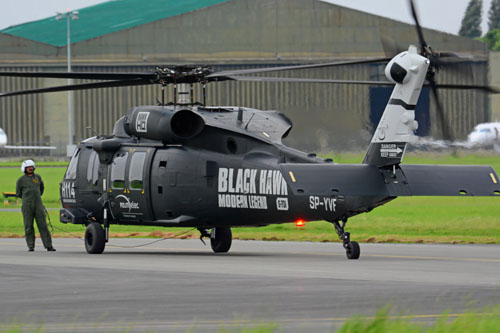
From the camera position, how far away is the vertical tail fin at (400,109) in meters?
20.3

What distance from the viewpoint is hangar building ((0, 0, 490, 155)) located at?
75625 millimetres

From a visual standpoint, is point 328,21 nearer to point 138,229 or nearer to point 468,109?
point 468,109

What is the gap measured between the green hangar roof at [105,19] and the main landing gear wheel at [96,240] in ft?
198

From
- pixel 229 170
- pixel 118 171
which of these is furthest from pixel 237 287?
pixel 118 171

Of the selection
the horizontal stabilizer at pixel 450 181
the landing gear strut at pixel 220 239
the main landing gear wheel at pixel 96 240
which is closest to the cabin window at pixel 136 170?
the main landing gear wheel at pixel 96 240

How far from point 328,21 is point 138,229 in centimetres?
4517

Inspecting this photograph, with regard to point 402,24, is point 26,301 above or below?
below

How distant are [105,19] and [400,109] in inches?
2933

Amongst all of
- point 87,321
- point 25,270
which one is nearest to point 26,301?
point 87,321

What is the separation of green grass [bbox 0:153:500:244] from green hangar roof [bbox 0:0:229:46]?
144 ft

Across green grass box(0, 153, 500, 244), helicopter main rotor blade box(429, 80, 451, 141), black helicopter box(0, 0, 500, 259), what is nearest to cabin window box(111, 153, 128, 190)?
black helicopter box(0, 0, 500, 259)

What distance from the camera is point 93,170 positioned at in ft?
84.5

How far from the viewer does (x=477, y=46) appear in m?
77.9

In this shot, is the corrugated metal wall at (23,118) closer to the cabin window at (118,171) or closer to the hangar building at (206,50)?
the hangar building at (206,50)
